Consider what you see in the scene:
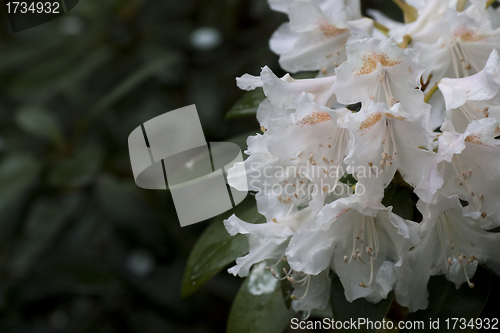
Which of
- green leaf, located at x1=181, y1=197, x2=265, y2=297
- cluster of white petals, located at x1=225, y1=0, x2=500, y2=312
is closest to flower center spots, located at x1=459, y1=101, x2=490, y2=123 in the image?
cluster of white petals, located at x1=225, y1=0, x2=500, y2=312

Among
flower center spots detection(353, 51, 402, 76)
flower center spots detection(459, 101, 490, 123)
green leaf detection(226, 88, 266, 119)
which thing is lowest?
green leaf detection(226, 88, 266, 119)

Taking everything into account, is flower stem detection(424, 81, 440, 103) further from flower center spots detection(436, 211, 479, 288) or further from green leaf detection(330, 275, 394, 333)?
green leaf detection(330, 275, 394, 333)

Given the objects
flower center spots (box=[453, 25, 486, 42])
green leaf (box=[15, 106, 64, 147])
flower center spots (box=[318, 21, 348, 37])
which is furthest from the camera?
green leaf (box=[15, 106, 64, 147])

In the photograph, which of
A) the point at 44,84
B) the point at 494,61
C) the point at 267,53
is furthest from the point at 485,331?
the point at 44,84

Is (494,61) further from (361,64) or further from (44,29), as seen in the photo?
(44,29)

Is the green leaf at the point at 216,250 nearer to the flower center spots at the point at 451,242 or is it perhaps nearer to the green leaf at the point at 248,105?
the green leaf at the point at 248,105

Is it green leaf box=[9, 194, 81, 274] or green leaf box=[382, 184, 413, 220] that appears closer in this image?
green leaf box=[382, 184, 413, 220]

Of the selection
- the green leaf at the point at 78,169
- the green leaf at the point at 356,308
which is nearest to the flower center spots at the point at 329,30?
the green leaf at the point at 356,308
